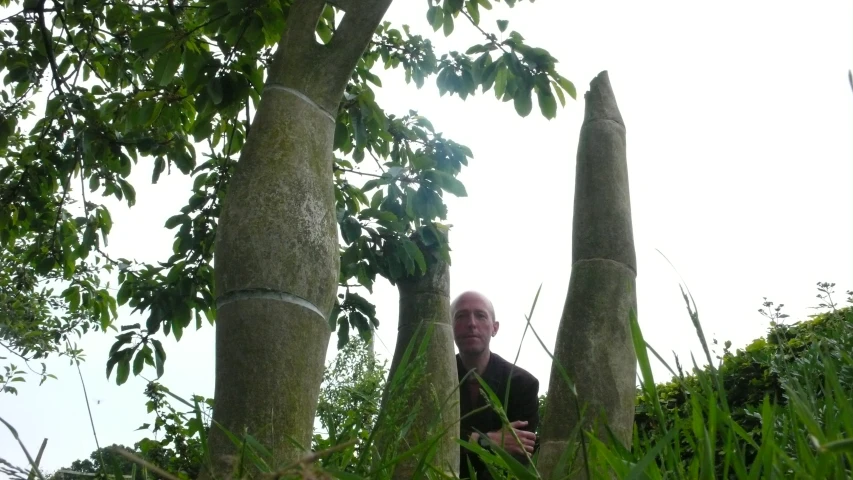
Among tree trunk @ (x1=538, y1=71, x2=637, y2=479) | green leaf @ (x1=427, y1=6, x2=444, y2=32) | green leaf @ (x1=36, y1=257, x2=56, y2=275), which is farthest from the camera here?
green leaf @ (x1=36, y1=257, x2=56, y2=275)

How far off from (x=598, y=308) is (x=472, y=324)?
3706 mm

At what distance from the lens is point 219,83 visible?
3826 mm

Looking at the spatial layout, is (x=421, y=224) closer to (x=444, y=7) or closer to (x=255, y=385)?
(x=444, y=7)

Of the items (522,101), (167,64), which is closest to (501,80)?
(522,101)

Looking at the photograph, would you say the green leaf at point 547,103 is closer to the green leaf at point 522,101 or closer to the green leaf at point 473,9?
the green leaf at point 522,101

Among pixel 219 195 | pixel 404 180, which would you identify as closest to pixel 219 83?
pixel 404 180

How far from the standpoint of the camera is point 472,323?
210 inches

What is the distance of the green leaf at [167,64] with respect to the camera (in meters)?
3.73

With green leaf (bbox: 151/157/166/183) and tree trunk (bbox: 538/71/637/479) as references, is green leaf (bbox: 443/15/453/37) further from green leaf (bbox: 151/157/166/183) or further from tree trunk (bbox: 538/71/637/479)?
tree trunk (bbox: 538/71/637/479)

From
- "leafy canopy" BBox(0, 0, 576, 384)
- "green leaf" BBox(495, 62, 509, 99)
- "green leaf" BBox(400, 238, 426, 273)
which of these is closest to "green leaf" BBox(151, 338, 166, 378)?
"leafy canopy" BBox(0, 0, 576, 384)

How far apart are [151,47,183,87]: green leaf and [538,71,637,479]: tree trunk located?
2.48 m

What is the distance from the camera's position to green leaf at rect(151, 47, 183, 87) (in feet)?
12.3

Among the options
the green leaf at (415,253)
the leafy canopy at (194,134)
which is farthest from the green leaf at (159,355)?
the green leaf at (415,253)

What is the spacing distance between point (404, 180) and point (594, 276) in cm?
300
